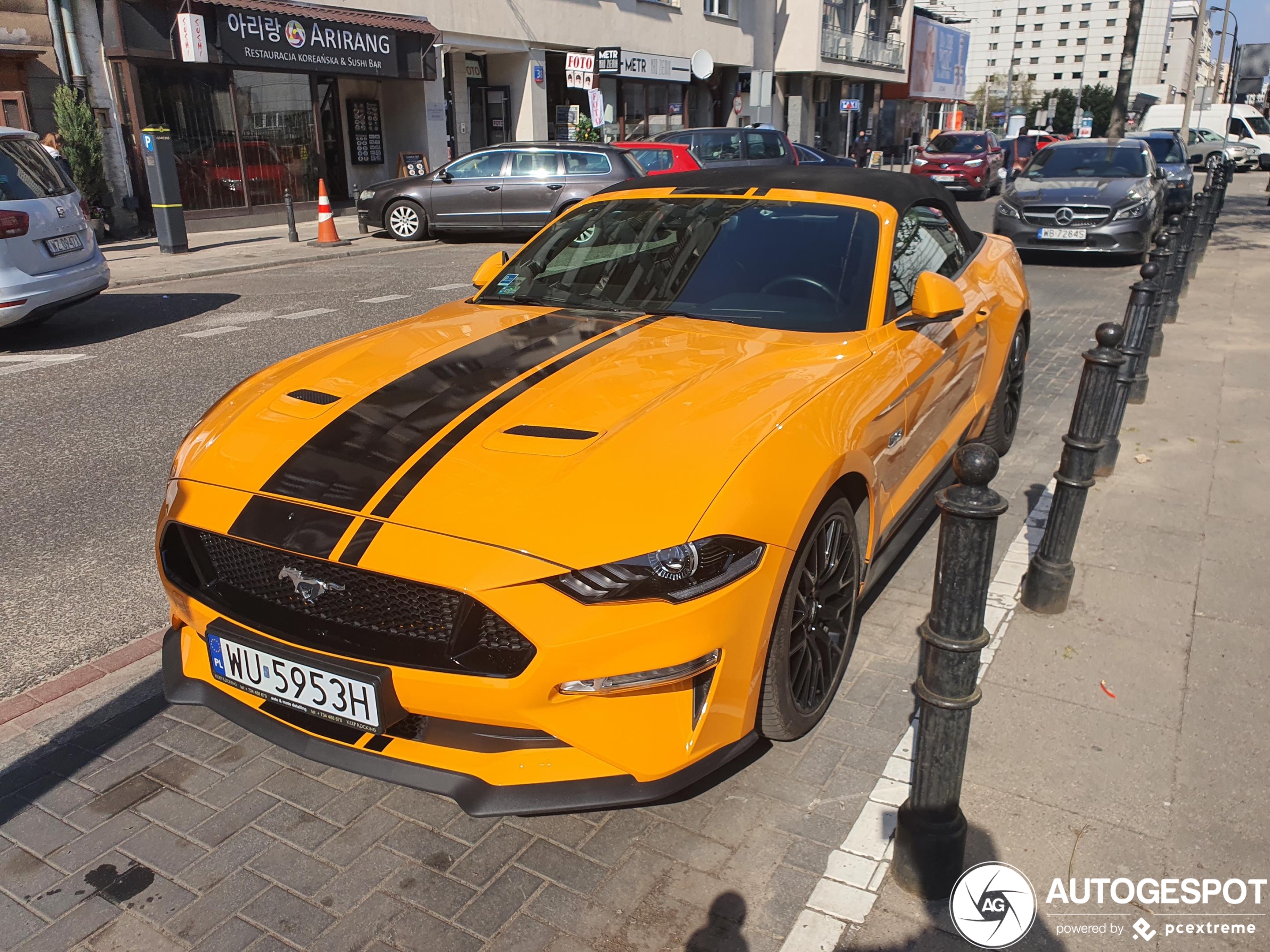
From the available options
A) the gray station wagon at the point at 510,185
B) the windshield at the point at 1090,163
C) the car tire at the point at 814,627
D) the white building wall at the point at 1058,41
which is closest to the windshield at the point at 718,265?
the car tire at the point at 814,627

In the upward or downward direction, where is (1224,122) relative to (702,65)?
downward

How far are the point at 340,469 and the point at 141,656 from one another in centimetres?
163

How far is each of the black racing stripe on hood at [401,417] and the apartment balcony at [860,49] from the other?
3857cm

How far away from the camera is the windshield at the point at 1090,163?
44.1 ft

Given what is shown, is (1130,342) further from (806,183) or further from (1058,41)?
(1058,41)

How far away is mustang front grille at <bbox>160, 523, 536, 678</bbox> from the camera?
2297mm

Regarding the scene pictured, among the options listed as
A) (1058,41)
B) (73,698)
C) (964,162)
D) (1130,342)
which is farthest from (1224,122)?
(1058,41)

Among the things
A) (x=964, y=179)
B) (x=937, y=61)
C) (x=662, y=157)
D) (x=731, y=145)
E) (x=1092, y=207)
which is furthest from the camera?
(x=937, y=61)

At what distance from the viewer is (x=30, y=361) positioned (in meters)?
8.24

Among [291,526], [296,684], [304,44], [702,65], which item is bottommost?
[296,684]

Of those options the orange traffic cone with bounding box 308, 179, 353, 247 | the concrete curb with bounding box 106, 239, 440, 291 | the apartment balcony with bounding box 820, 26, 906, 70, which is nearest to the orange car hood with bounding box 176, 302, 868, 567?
the concrete curb with bounding box 106, 239, 440, 291

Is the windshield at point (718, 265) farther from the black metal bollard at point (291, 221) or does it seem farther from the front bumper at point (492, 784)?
the black metal bollard at point (291, 221)

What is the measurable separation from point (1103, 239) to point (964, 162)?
12.8m

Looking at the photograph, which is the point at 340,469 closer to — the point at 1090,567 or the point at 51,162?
the point at 1090,567
